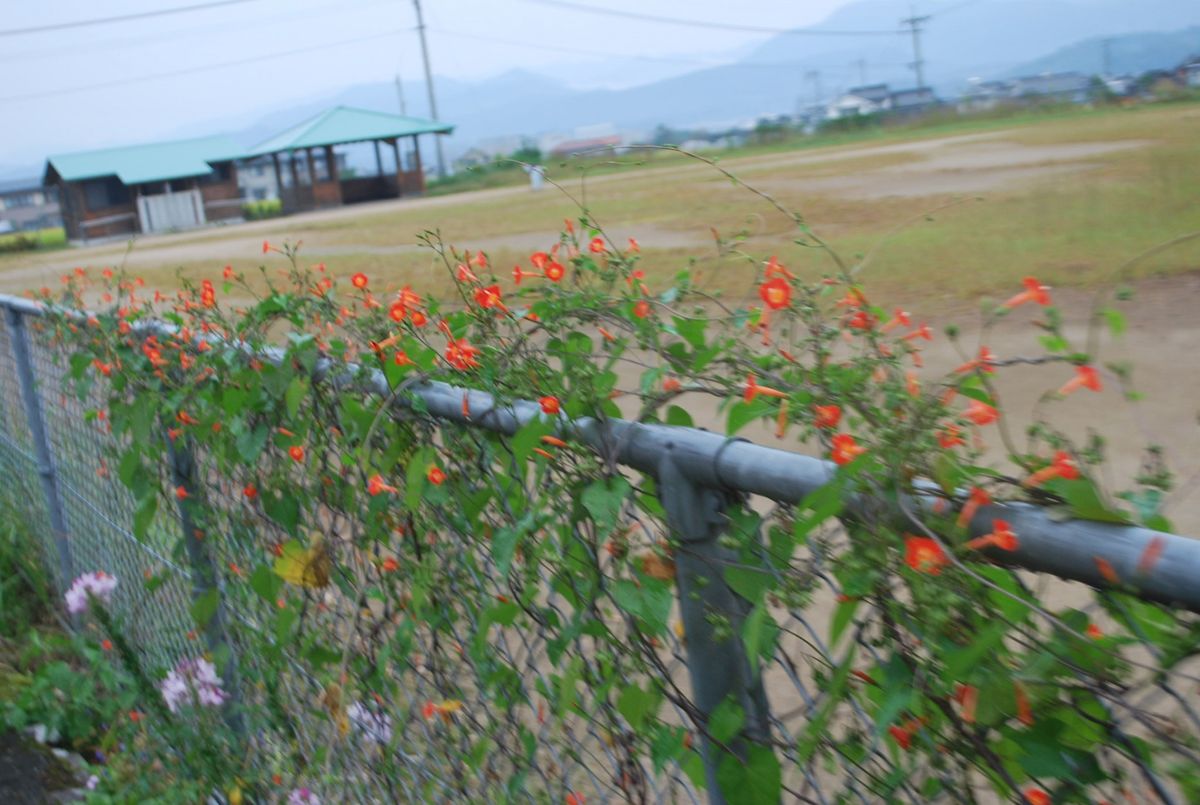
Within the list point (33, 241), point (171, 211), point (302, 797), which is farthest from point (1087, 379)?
point (171, 211)

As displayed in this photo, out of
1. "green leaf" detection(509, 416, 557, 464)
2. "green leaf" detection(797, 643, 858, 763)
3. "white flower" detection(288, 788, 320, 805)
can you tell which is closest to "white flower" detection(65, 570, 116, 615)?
"white flower" detection(288, 788, 320, 805)

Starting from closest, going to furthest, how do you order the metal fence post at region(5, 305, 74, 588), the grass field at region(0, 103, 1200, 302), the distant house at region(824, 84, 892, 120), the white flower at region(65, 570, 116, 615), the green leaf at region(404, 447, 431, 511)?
the green leaf at region(404, 447, 431, 511) → the white flower at region(65, 570, 116, 615) → the metal fence post at region(5, 305, 74, 588) → the grass field at region(0, 103, 1200, 302) → the distant house at region(824, 84, 892, 120)

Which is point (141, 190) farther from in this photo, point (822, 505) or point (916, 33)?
point (822, 505)

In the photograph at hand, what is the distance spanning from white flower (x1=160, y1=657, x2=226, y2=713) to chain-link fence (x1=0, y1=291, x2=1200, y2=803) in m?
0.04

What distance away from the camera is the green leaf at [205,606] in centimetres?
270

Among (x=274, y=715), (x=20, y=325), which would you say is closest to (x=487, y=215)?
(x=20, y=325)

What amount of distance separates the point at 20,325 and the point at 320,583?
254cm

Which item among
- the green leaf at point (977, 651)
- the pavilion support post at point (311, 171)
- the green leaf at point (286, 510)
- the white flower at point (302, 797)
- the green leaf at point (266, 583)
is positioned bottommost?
the white flower at point (302, 797)

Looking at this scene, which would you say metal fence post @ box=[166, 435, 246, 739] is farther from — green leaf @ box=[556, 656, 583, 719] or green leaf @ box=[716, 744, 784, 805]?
green leaf @ box=[716, 744, 784, 805]

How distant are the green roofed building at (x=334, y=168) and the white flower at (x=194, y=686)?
47972 mm

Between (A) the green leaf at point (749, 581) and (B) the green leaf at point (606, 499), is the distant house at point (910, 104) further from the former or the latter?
(A) the green leaf at point (749, 581)

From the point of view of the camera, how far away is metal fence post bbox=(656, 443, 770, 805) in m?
1.32

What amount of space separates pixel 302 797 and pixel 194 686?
1.86ft

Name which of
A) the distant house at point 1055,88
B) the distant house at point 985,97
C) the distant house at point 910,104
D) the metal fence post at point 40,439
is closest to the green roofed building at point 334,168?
the distant house at point 910,104
